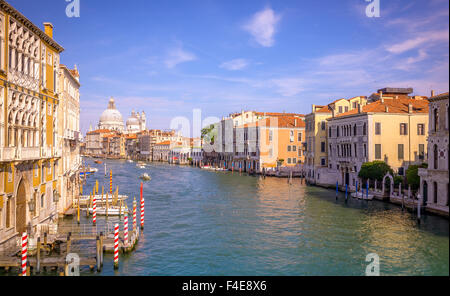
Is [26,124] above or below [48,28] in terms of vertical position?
below

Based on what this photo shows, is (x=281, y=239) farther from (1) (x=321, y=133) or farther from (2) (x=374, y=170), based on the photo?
(1) (x=321, y=133)

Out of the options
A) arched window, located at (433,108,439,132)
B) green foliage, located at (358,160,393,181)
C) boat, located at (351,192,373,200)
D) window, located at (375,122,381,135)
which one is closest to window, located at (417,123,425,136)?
window, located at (375,122,381,135)

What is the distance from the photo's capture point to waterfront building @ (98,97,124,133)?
516 feet

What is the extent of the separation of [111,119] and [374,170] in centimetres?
14318

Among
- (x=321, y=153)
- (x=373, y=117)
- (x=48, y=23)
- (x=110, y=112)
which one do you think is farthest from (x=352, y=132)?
(x=110, y=112)

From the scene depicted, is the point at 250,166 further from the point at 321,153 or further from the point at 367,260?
the point at 367,260

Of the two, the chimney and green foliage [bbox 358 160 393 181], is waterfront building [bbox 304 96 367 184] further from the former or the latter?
the chimney

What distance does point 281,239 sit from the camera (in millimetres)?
15523

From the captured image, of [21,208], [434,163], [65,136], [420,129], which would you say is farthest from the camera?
[420,129]

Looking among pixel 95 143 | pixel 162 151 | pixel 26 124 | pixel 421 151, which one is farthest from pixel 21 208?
pixel 95 143

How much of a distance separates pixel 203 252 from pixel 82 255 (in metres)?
4.09

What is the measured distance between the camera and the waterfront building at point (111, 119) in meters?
157

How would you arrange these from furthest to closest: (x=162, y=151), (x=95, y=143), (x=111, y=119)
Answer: (x=111, y=119), (x=95, y=143), (x=162, y=151)

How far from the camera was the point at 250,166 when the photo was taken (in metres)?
54.6
